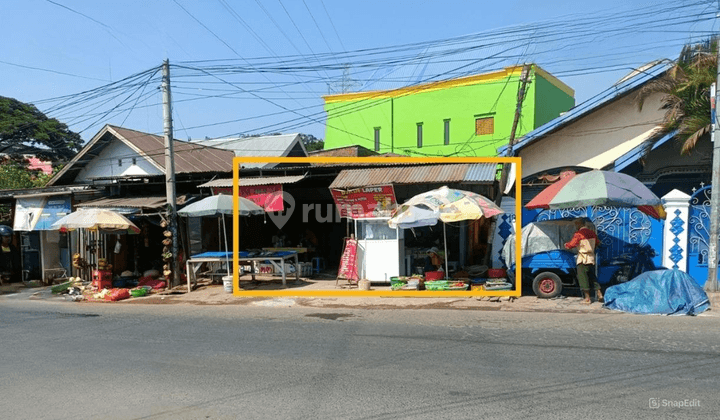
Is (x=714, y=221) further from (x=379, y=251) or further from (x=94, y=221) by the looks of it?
(x=94, y=221)

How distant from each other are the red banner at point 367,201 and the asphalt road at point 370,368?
4.20m

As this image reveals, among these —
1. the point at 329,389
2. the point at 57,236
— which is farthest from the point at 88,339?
the point at 57,236

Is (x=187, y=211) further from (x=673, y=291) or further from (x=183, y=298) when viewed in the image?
(x=673, y=291)

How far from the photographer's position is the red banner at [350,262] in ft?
43.3

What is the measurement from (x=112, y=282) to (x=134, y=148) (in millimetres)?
7273

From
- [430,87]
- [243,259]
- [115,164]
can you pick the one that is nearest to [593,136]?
[243,259]

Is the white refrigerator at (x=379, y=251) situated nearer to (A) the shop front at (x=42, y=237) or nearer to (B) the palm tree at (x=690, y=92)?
(B) the palm tree at (x=690, y=92)

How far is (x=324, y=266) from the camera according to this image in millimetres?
17156

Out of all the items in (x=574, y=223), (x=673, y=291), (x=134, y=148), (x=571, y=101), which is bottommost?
(x=673, y=291)

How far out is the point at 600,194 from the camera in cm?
963

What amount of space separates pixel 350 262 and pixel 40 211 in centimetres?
1038

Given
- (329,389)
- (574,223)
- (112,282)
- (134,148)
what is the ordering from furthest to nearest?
(134,148) → (112,282) → (574,223) → (329,389)

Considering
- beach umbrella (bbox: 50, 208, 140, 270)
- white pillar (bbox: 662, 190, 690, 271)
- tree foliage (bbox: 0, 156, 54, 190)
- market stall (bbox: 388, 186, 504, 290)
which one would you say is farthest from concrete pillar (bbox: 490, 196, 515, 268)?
tree foliage (bbox: 0, 156, 54, 190)

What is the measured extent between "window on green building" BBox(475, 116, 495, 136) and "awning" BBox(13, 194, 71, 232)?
2013cm
